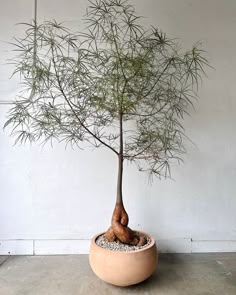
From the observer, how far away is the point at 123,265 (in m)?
1.93

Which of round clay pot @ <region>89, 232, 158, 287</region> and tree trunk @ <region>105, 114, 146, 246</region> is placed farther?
tree trunk @ <region>105, 114, 146, 246</region>

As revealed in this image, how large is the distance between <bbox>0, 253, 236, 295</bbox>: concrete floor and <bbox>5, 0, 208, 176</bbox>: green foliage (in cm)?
88

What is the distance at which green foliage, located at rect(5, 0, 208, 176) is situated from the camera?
2143 millimetres

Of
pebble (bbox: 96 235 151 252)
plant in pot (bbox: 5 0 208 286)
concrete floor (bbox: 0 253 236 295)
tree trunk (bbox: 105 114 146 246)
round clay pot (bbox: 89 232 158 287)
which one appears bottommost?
concrete floor (bbox: 0 253 236 295)

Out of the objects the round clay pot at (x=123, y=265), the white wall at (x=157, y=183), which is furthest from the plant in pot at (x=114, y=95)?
the white wall at (x=157, y=183)

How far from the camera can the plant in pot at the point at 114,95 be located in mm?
2021

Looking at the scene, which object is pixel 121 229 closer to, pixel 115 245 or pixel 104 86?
pixel 115 245

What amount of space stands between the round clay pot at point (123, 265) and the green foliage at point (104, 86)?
759mm

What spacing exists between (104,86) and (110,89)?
0.20ft

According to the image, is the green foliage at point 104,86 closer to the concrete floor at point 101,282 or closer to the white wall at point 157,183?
the white wall at point 157,183

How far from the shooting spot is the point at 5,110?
2525 millimetres

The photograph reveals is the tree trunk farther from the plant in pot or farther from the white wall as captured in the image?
the white wall

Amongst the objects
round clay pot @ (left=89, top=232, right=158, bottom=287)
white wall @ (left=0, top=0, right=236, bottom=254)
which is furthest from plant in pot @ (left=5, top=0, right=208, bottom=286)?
white wall @ (left=0, top=0, right=236, bottom=254)

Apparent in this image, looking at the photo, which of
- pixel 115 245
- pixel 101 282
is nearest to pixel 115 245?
pixel 115 245
